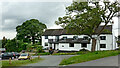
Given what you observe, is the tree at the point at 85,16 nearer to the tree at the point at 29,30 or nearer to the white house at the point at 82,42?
the white house at the point at 82,42

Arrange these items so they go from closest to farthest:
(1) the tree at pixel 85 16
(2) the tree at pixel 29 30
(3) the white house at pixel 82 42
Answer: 1. (1) the tree at pixel 85 16
2. (3) the white house at pixel 82 42
3. (2) the tree at pixel 29 30

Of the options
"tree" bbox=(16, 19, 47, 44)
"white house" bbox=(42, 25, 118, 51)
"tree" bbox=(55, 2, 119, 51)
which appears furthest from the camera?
"tree" bbox=(16, 19, 47, 44)

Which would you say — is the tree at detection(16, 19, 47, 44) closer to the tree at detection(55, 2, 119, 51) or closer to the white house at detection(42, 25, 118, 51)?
the white house at detection(42, 25, 118, 51)

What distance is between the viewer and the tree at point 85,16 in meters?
24.7

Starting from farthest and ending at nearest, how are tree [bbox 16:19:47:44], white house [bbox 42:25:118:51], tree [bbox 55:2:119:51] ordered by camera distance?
tree [bbox 16:19:47:44] < white house [bbox 42:25:118:51] < tree [bbox 55:2:119:51]

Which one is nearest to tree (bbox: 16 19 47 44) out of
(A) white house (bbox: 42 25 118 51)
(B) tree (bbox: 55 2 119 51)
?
(A) white house (bbox: 42 25 118 51)

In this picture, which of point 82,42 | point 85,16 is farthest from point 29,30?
point 85,16

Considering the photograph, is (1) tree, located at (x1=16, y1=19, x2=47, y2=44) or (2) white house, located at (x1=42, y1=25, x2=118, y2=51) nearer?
(2) white house, located at (x1=42, y1=25, x2=118, y2=51)

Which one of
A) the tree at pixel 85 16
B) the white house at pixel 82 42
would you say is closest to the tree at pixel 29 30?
the white house at pixel 82 42

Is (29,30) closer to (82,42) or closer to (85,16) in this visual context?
(82,42)

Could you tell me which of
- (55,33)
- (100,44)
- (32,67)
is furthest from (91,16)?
(55,33)

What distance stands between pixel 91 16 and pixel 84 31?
3792mm

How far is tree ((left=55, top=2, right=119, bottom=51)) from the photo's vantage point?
81.0ft

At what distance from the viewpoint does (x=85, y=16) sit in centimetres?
2459
